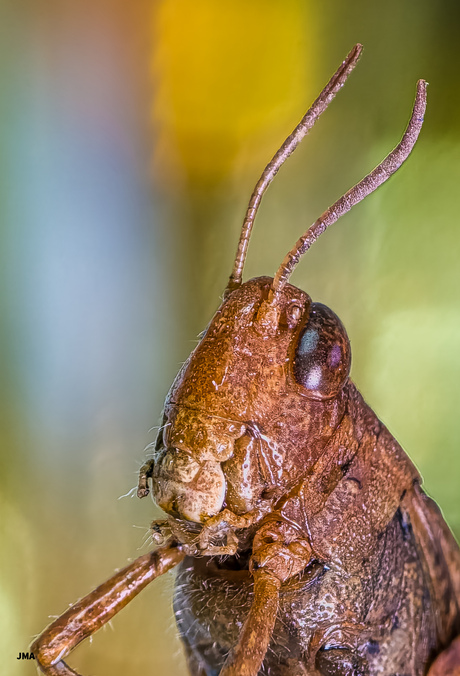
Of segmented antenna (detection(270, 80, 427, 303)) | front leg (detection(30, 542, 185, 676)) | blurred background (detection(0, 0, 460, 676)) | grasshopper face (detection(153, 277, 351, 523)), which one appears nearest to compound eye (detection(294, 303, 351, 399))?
grasshopper face (detection(153, 277, 351, 523))

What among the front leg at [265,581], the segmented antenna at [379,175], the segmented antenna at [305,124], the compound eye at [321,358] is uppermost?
the segmented antenna at [305,124]

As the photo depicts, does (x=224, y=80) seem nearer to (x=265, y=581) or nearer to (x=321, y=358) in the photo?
(x=321, y=358)

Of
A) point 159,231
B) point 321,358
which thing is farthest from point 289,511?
point 159,231

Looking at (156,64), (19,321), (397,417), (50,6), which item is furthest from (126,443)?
(50,6)

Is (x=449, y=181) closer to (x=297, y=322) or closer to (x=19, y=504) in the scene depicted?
(x=297, y=322)

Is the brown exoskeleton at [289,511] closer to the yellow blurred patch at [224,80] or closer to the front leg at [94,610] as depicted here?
the front leg at [94,610]

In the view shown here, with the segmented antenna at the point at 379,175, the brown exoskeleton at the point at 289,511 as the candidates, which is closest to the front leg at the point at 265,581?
the brown exoskeleton at the point at 289,511

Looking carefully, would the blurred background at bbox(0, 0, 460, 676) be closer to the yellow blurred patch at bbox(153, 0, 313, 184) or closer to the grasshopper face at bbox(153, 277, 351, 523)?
the yellow blurred patch at bbox(153, 0, 313, 184)
